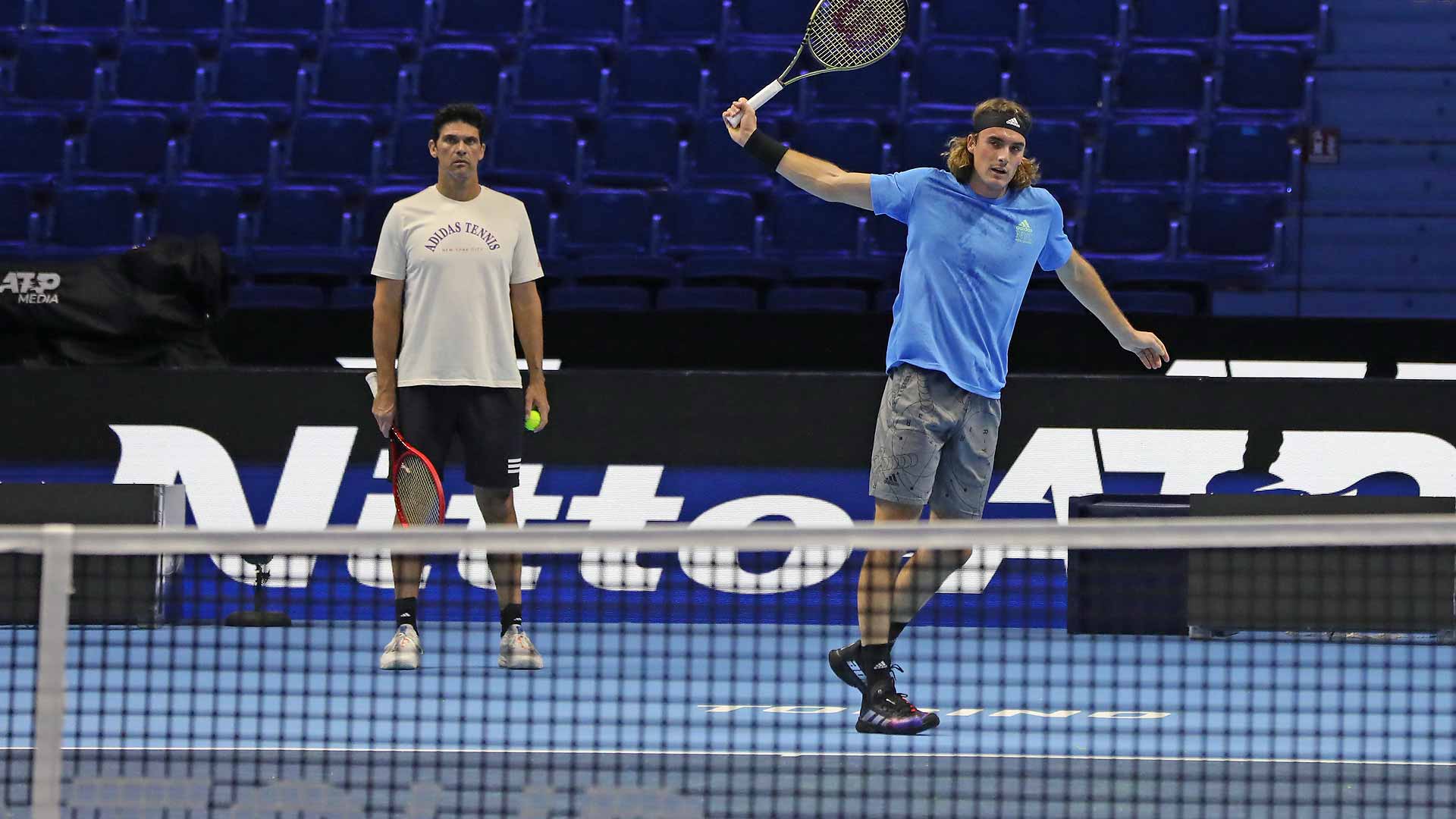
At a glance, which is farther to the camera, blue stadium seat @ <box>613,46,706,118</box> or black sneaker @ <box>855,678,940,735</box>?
blue stadium seat @ <box>613,46,706,118</box>

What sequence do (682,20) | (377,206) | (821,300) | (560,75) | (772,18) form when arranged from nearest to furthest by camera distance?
(821,300) → (377,206) → (560,75) → (772,18) → (682,20)

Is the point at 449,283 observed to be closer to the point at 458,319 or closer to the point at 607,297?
the point at 458,319

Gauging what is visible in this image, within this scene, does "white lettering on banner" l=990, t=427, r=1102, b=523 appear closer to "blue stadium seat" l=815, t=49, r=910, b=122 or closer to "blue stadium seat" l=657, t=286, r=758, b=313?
"blue stadium seat" l=657, t=286, r=758, b=313

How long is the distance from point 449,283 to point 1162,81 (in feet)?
23.6

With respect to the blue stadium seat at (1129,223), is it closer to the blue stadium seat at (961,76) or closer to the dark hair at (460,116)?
the blue stadium seat at (961,76)

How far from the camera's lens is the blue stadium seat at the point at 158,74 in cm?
1236

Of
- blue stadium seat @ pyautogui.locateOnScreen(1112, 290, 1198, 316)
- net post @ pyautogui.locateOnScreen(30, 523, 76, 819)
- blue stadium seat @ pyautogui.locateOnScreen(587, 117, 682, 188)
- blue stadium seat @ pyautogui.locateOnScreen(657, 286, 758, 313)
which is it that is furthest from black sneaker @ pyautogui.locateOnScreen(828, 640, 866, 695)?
blue stadium seat @ pyautogui.locateOnScreen(587, 117, 682, 188)

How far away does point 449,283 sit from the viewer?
6.02 m

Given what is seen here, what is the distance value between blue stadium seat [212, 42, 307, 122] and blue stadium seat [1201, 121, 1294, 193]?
5867 mm

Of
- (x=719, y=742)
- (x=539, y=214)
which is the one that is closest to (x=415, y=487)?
(x=719, y=742)

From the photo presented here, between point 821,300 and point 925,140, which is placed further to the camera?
point 925,140

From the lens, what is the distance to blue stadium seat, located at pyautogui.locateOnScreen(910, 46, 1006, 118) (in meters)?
11.9

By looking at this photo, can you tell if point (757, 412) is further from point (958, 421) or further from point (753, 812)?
point (753, 812)

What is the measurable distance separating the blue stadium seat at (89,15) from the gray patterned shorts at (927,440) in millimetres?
9378
